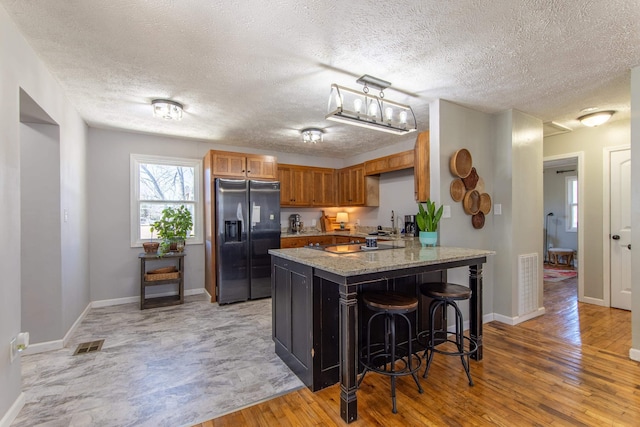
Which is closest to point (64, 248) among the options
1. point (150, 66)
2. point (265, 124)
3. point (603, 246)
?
point (150, 66)

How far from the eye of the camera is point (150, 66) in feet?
8.06

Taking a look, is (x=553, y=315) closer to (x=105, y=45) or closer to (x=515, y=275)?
(x=515, y=275)

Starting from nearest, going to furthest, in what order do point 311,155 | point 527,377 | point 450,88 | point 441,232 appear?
1. point 527,377
2. point 450,88
3. point 441,232
4. point 311,155

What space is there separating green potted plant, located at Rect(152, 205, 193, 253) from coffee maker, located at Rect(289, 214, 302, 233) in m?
1.90

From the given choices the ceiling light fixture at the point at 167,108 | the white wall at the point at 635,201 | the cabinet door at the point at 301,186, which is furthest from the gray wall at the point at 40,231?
the white wall at the point at 635,201

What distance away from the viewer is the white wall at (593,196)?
415 cm

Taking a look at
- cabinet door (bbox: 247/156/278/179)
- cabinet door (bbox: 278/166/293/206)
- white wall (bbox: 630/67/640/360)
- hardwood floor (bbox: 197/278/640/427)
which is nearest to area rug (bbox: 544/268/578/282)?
hardwood floor (bbox: 197/278/640/427)

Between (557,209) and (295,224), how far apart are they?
6.67 meters

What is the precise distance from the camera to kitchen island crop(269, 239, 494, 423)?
74.7 inches

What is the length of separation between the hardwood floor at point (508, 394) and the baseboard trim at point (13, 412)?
1.18 metres

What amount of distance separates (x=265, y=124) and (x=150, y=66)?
5.60 ft

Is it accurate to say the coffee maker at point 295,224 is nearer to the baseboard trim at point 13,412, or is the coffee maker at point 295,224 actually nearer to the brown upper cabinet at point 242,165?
the brown upper cabinet at point 242,165

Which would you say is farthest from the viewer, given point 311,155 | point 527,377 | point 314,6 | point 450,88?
point 311,155

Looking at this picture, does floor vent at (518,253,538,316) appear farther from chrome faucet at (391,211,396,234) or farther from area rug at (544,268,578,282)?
area rug at (544,268,578,282)
